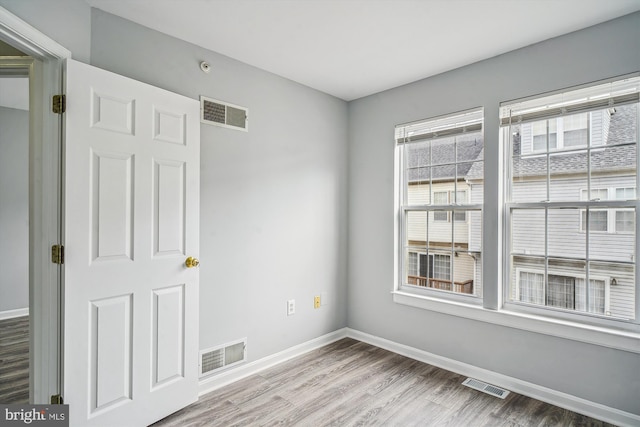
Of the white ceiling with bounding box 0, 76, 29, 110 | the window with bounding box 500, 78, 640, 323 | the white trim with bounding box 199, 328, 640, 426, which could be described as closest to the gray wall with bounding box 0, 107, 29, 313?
the white ceiling with bounding box 0, 76, 29, 110

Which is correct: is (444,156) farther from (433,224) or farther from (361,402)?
(361,402)

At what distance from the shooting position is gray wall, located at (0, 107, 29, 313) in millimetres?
4348

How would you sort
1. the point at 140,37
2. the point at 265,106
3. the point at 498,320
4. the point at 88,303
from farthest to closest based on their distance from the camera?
the point at 265,106
the point at 498,320
the point at 140,37
the point at 88,303

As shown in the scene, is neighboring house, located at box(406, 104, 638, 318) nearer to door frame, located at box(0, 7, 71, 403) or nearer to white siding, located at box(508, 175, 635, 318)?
white siding, located at box(508, 175, 635, 318)

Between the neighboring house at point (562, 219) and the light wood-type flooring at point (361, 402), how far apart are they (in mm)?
767

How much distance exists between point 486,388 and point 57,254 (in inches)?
119

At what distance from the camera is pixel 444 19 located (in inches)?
84.7

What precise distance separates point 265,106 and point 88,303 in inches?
78.5

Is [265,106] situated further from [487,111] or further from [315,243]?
[487,111]

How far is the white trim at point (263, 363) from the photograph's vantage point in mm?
2539

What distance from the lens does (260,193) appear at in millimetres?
2908

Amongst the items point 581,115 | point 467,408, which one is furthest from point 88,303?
point 581,115

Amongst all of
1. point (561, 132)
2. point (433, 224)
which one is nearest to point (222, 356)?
point (433, 224)

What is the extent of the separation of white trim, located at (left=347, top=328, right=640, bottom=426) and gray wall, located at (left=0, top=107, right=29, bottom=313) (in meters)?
4.72
